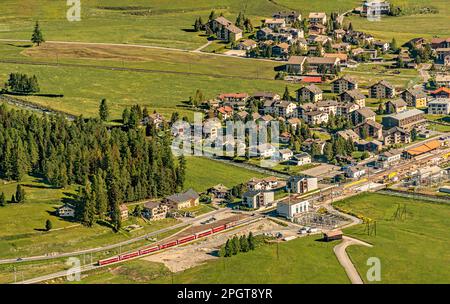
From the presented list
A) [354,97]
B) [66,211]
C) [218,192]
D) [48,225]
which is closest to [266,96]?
[354,97]

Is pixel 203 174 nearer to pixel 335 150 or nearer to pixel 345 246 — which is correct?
pixel 335 150

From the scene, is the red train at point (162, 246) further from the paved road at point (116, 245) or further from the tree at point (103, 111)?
the tree at point (103, 111)

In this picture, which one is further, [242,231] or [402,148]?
[402,148]

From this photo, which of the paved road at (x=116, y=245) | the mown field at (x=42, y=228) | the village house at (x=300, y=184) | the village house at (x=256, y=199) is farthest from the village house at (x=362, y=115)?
the paved road at (x=116, y=245)

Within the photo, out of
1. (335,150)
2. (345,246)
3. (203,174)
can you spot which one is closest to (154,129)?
(203,174)

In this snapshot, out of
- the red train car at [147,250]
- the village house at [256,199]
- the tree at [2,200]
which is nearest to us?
the red train car at [147,250]

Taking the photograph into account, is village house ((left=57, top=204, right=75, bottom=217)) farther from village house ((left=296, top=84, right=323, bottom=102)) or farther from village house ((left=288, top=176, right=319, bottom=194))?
village house ((left=296, top=84, right=323, bottom=102))

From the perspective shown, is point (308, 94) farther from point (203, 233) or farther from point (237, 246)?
point (237, 246)
